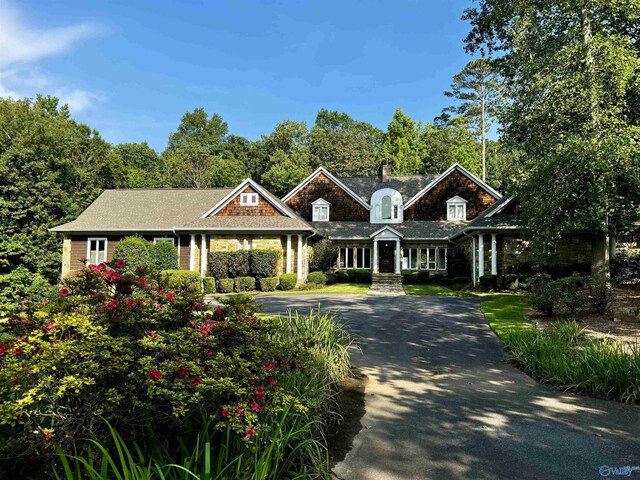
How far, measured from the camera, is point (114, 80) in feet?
47.8

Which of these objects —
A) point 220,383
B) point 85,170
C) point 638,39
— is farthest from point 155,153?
Result: point 220,383

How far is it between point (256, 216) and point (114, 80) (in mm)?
12240

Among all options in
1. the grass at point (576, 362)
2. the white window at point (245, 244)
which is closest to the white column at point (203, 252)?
the white window at point (245, 244)

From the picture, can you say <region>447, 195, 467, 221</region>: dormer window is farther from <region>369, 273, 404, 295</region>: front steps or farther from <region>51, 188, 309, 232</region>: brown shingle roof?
<region>51, 188, 309, 232</region>: brown shingle roof

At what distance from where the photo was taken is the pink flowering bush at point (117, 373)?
290cm

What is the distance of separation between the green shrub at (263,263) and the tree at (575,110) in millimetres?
13183

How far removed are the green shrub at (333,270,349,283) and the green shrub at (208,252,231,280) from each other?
7.60 m

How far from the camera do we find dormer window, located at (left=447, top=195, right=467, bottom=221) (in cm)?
3025

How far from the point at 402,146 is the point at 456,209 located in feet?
76.3

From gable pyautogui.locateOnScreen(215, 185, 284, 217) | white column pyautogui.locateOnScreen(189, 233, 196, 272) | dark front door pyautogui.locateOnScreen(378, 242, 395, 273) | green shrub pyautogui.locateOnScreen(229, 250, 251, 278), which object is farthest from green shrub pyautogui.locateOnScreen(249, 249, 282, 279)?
dark front door pyautogui.locateOnScreen(378, 242, 395, 273)

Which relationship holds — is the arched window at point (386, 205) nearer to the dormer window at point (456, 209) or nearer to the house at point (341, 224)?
the house at point (341, 224)

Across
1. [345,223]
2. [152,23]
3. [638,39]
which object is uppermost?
[638,39]

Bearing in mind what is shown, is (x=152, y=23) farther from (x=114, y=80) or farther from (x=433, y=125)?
(x=433, y=125)

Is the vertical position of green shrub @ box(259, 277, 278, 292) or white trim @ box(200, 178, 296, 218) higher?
white trim @ box(200, 178, 296, 218)
